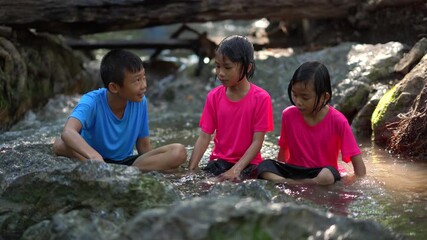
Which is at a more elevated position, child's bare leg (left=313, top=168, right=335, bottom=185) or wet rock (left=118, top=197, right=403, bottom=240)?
wet rock (left=118, top=197, right=403, bottom=240)

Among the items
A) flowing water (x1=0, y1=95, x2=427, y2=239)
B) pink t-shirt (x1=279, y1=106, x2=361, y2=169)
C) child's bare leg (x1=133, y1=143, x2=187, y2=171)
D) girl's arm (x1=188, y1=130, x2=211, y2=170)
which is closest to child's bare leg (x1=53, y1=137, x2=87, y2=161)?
child's bare leg (x1=133, y1=143, x2=187, y2=171)

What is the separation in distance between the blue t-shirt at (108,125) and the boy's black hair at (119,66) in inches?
8.8

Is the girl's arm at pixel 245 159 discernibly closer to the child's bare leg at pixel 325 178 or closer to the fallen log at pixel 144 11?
the child's bare leg at pixel 325 178

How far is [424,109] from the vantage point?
5.39 metres

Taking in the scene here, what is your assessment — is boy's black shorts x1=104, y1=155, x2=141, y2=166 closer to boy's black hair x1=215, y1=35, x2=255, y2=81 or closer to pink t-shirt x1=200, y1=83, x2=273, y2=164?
pink t-shirt x1=200, y1=83, x2=273, y2=164

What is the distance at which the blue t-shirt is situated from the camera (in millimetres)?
4773

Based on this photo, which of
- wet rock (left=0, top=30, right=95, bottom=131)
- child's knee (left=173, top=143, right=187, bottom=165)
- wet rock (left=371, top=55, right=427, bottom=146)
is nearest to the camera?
child's knee (left=173, top=143, right=187, bottom=165)

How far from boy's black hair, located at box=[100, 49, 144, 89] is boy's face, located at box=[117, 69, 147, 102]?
0.03m

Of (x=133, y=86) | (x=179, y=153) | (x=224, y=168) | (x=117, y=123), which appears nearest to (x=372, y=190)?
(x=224, y=168)

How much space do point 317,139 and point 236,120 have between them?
0.61 m

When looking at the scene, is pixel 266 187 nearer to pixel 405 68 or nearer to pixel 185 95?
pixel 405 68

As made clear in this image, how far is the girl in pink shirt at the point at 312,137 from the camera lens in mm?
4508

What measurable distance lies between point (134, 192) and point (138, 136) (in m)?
1.64

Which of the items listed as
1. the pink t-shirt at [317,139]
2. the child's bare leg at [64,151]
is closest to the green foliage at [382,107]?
the pink t-shirt at [317,139]
